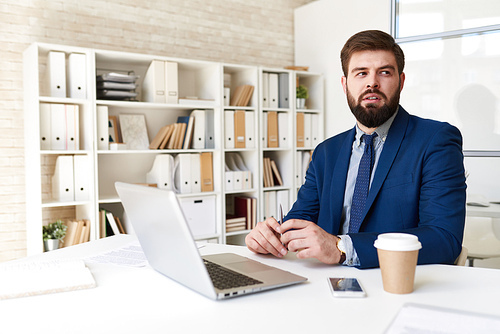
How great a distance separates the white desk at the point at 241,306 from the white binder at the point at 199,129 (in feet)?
8.51

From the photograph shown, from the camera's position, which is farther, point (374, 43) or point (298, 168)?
point (298, 168)

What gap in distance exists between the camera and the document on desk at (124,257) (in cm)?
140

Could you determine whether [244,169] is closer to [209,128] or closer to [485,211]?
[209,128]

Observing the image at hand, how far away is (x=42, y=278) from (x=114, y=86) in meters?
2.36

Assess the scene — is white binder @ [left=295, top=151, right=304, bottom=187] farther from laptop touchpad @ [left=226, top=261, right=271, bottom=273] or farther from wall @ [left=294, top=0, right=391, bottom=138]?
laptop touchpad @ [left=226, top=261, right=271, bottom=273]

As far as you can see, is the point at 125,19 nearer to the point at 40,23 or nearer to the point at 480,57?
the point at 40,23

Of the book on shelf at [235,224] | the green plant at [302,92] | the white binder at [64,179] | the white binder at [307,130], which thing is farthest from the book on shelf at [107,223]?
the green plant at [302,92]

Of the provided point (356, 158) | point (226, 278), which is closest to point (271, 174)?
point (356, 158)

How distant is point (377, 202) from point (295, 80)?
9.33 feet

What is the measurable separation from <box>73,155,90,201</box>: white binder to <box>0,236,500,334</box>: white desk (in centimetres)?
213

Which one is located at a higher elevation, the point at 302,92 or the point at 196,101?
the point at 302,92

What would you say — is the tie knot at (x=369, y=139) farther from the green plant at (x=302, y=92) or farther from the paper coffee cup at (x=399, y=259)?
the green plant at (x=302, y=92)

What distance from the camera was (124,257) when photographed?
1478 mm

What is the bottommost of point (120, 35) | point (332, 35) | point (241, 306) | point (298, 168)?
point (241, 306)
